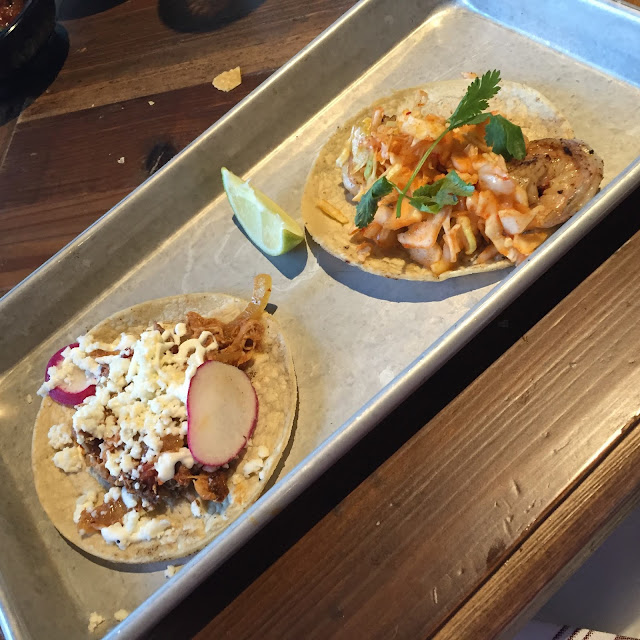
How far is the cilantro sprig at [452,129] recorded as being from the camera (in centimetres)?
187

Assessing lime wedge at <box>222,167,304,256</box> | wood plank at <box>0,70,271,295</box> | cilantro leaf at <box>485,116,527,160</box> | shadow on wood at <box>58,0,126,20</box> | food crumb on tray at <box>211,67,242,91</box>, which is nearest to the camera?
cilantro leaf at <box>485,116,527,160</box>

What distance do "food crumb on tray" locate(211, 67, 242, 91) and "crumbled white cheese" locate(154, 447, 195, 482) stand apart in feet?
6.45

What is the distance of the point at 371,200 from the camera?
197 centimetres

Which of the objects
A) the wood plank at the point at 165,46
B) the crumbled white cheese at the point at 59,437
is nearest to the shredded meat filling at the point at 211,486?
the crumbled white cheese at the point at 59,437

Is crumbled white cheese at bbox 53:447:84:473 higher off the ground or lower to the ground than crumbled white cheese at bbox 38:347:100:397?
lower

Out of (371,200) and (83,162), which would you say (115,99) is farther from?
(371,200)

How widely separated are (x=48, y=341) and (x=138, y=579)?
3.41 feet

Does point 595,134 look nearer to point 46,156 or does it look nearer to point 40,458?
point 40,458

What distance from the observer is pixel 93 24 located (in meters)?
3.70

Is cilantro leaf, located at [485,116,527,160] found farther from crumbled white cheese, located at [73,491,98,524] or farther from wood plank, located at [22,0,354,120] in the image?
crumbled white cheese, located at [73,491,98,524]

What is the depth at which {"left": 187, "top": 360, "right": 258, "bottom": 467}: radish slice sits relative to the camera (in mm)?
1783

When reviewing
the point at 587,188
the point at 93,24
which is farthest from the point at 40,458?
the point at 93,24

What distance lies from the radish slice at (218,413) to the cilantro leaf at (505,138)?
115 centimetres

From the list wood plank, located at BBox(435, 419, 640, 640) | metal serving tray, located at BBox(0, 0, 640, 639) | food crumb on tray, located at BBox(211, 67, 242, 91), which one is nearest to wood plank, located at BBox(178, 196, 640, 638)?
wood plank, located at BBox(435, 419, 640, 640)
